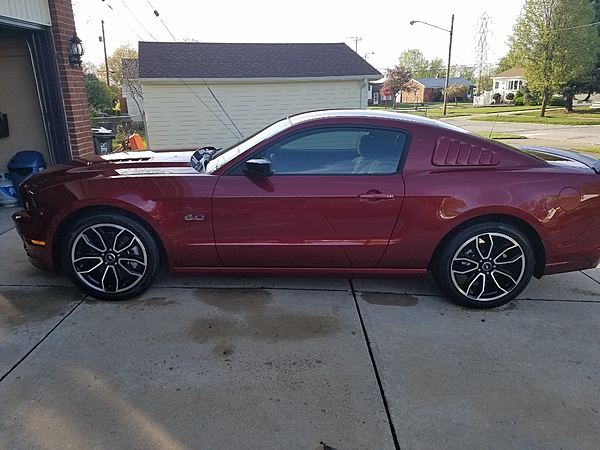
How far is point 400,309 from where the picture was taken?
3547 mm

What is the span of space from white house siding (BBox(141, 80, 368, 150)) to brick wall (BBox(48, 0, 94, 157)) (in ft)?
13.4

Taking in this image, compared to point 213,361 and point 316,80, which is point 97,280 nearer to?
point 213,361

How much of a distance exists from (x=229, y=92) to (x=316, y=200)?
9122 mm

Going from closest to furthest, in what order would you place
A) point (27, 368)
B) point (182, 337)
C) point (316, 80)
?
point (27, 368) → point (182, 337) → point (316, 80)

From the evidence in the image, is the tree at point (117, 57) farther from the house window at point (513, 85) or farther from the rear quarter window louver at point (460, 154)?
the house window at point (513, 85)

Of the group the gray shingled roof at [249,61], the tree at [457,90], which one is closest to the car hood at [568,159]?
the gray shingled roof at [249,61]

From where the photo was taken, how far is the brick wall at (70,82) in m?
6.58

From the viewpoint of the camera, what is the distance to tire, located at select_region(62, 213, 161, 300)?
11.3 feet

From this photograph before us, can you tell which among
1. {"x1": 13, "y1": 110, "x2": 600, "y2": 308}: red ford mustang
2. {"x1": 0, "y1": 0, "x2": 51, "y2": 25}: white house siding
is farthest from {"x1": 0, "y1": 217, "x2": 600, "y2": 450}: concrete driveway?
{"x1": 0, "y1": 0, "x2": 51, "y2": 25}: white house siding

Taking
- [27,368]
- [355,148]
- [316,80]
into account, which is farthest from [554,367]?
[316,80]

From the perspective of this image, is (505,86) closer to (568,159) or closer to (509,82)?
(509,82)

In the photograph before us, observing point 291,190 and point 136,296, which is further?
point 136,296

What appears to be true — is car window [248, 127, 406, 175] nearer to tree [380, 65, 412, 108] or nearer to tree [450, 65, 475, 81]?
tree [380, 65, 412, 108]

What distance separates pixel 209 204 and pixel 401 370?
1.85 m
